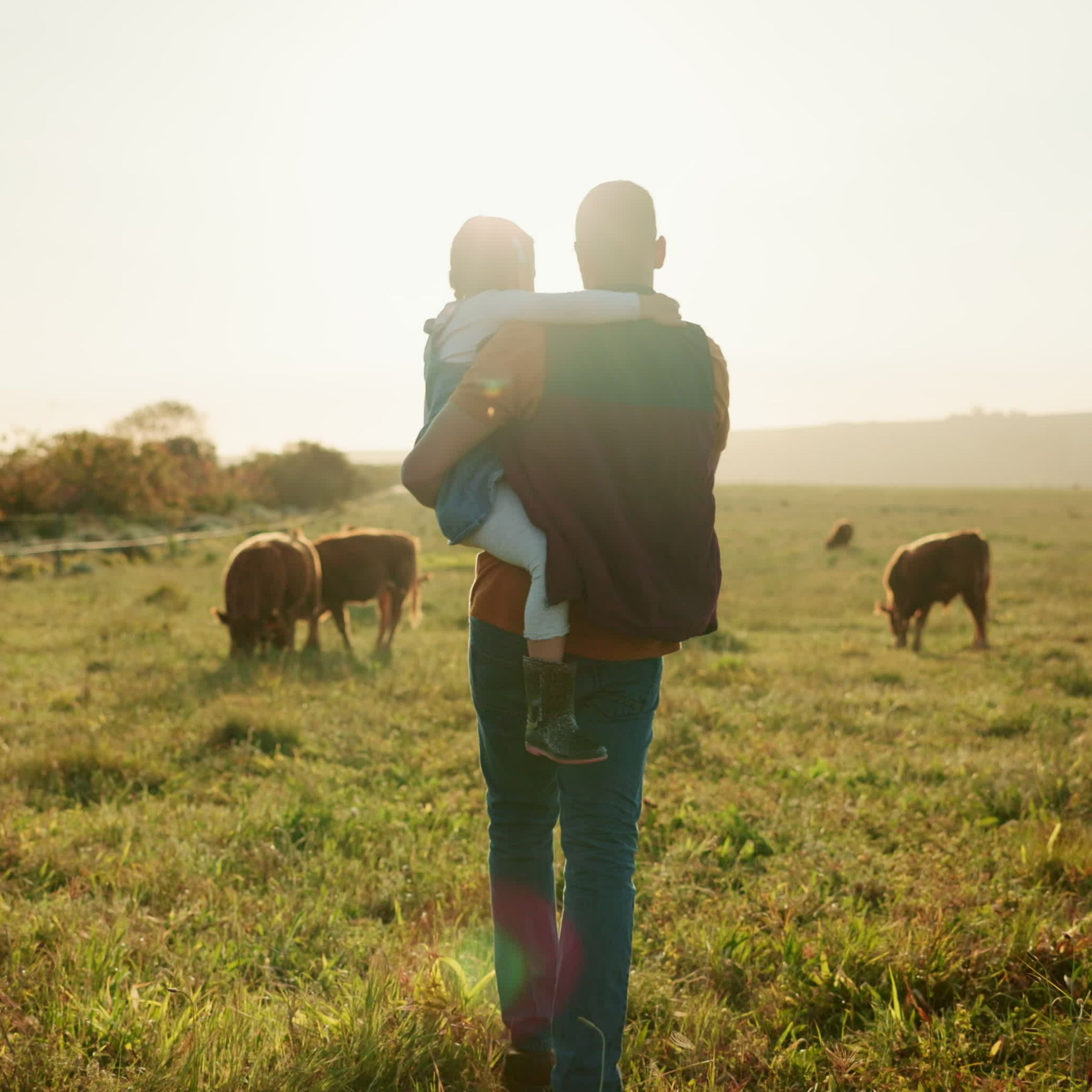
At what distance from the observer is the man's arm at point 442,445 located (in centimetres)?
194

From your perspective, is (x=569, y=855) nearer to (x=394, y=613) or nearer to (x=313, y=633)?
(x=313, y=633)

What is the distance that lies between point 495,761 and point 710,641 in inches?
376

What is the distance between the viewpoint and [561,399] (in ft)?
6.24

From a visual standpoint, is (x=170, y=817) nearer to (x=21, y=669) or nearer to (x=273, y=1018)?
(x=273, y=1018)

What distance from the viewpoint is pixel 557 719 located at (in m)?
1.94

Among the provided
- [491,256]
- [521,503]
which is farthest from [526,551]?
[491,256]

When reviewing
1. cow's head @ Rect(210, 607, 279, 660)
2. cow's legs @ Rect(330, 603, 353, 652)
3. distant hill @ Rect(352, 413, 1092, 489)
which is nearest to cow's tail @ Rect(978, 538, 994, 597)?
cow's legs @ Rect(330, 603, 353, 652)

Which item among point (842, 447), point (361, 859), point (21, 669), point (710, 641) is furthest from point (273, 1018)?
point (842, 447)

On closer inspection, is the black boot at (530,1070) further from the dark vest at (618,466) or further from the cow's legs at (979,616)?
the cow's legs at (979,616)

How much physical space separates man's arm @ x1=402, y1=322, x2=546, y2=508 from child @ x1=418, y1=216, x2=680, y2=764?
0.20 ft

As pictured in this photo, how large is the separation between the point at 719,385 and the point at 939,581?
10890 mm

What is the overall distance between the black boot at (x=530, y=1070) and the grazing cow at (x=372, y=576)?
8740 mm

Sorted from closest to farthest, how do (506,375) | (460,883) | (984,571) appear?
(506,375) → (460,883) → (984,571)

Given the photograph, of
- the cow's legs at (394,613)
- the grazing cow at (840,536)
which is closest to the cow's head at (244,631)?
the cow's legs at (394,613)
